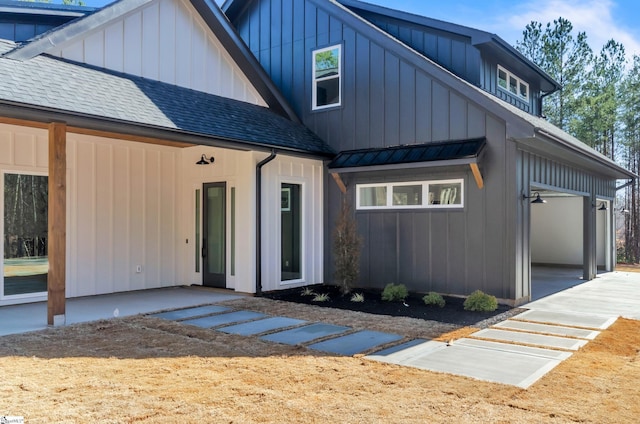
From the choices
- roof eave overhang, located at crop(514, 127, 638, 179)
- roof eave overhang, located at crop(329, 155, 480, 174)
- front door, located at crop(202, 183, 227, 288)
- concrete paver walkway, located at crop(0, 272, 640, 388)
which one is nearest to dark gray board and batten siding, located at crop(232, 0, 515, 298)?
roof eave overhang, located at crop(329, 155, 480, 174)

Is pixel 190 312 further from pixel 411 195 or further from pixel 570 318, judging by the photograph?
pixel 570 318

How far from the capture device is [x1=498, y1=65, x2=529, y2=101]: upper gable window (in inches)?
494

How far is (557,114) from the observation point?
862 inches

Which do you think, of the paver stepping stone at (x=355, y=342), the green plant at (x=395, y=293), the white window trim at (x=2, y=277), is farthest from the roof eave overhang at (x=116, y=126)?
the paver stepping stone at (x=355, y=342)

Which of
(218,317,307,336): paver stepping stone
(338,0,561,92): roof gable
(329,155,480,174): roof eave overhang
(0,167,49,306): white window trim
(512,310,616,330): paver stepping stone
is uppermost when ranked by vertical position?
(338,0,561,92): roof gable

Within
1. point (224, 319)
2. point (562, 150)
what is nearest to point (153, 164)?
point (224, 319)

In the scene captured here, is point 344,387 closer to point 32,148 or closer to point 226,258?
point 226,258

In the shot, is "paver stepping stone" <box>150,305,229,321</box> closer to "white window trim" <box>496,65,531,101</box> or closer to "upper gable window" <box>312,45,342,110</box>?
"upper gable window" <box>312,45,342,110</box>

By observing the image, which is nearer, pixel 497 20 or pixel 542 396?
pixel 542 396

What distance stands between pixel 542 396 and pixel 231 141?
645cm

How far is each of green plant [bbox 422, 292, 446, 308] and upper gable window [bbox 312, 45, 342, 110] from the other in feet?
15.4

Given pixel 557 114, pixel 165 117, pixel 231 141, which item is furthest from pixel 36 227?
pixel 557 114

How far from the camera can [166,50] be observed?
985 centimetres

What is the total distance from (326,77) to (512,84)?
5.10m
